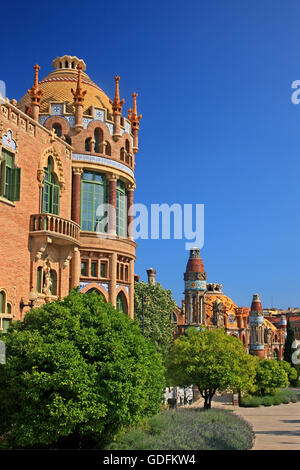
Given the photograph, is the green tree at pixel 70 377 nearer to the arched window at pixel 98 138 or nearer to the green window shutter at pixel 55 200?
the green window shutter at pixel 55 200

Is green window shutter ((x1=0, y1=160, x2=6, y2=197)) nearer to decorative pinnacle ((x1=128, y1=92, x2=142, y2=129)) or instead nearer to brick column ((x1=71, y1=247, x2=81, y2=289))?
brick column ((x1=71, y1=247, x2=81, y2=289))

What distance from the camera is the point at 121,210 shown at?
119ft

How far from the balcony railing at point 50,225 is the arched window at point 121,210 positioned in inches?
359

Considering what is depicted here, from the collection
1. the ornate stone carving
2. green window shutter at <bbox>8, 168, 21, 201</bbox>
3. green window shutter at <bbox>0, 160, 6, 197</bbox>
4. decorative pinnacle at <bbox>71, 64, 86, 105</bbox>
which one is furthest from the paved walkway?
decorative pinnacle at <bbox>71, 64, 86, 105</bbox>

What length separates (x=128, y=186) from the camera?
123 feet

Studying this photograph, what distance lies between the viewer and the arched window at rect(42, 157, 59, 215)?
90.8 feet

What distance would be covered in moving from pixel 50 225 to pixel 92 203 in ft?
27.2

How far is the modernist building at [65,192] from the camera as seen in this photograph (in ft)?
78.6

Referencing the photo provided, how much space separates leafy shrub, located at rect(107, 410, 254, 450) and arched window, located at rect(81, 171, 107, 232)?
12410mm

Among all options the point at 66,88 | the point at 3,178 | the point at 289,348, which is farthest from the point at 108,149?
the point at 289,348

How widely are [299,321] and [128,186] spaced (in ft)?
383

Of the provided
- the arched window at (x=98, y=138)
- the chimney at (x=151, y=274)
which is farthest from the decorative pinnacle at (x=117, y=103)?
the chimney at (x=151, y=274)

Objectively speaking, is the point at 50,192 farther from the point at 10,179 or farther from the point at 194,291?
the point at 194,291
